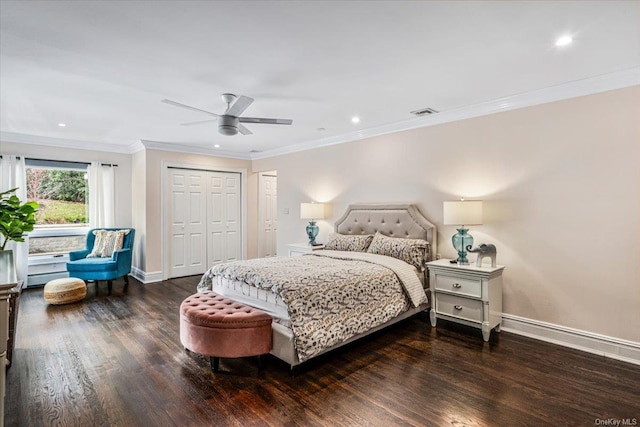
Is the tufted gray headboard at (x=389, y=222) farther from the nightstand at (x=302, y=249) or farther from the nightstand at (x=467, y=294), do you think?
the nightstand at (x=467, y=294)

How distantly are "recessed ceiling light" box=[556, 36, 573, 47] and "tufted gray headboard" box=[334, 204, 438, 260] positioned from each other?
2250 millimetres

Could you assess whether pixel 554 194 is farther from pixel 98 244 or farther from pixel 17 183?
pixel 17 183

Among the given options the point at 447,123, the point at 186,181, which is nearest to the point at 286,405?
the point at 447,123

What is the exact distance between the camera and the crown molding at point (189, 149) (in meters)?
5.72

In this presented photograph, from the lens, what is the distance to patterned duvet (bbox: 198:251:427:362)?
104 inches

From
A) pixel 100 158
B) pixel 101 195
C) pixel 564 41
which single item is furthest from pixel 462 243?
pixel 100 158

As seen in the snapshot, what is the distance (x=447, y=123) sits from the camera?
4.03 m

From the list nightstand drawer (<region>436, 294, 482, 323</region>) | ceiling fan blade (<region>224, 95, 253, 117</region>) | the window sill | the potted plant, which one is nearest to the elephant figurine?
nightstand drawer (<region>436, 294, 482, 323</region>)

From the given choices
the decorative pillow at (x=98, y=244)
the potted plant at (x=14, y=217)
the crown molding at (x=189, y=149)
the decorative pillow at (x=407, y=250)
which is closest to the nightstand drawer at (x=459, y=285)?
the decorative pillow at (x=407, y=250)

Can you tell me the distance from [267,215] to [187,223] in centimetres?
185

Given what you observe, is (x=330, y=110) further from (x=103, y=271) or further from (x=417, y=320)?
(x=103, y=271)

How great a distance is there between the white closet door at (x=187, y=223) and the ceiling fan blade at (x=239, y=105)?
3.44 meters

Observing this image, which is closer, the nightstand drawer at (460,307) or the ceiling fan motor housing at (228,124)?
the ceiling fan motor housing at (228,124)

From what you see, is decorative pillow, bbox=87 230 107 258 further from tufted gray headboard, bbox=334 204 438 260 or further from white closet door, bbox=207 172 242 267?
tufted gray headboard, bbox=334 204 438 260
